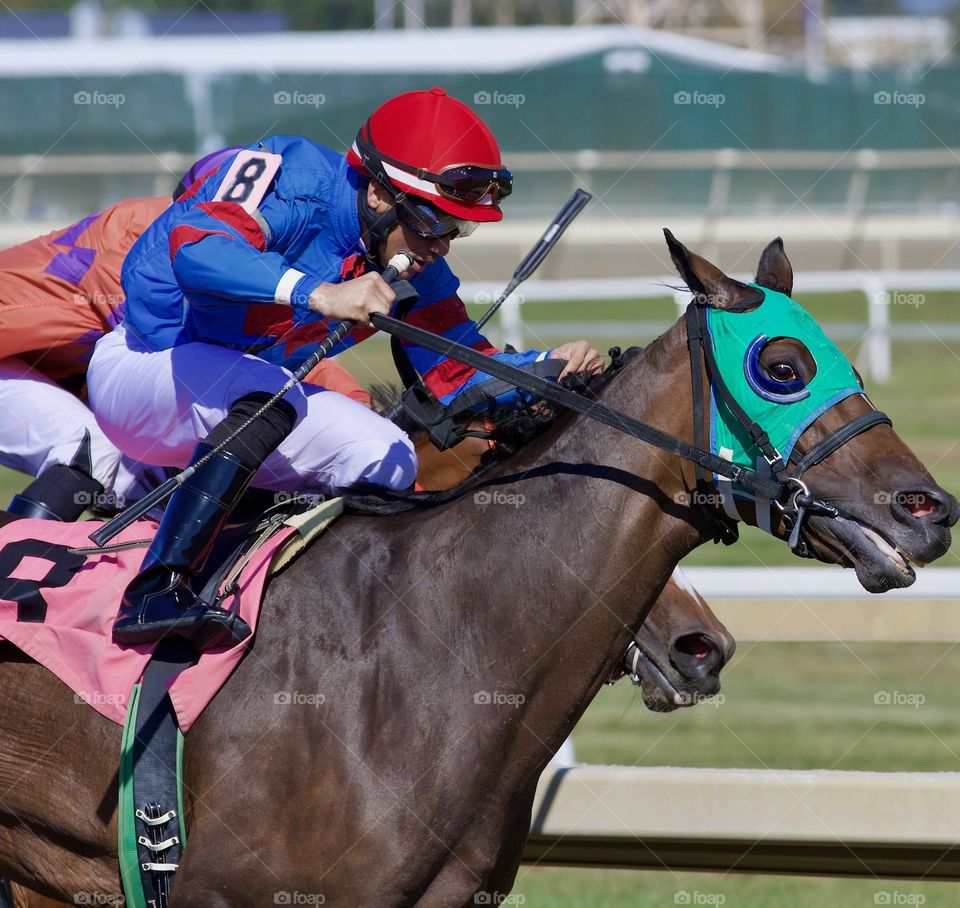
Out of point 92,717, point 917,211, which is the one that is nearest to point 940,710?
Result: point 92,717

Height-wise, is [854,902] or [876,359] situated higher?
[854,902]

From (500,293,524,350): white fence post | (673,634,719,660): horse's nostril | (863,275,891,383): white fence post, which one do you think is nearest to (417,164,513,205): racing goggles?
(673,634,719,660): horse's nostril

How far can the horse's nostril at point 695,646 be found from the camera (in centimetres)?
362

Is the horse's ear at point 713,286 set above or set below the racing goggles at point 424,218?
above

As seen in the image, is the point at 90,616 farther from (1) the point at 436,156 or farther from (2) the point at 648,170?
(2) the point at 648,170

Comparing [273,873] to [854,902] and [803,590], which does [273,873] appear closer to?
[803,590]

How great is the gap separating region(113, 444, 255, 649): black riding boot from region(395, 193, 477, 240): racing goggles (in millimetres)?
687

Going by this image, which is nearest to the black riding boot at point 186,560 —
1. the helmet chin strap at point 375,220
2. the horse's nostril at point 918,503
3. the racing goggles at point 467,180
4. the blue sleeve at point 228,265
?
the blue sleeve at point 228,265

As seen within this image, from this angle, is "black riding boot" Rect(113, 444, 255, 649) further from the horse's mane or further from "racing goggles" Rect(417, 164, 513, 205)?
"racing goggles" Rect(417, 164, 513, 205)

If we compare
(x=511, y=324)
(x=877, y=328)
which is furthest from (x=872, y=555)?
(x=877, y=328)

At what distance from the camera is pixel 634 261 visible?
1490 cm

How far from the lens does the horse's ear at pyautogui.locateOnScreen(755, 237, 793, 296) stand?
3.01 m

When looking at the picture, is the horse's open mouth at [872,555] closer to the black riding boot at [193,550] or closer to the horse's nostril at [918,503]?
the horse's nostril at [918,503]

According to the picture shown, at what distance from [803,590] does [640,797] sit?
2.61 ft
